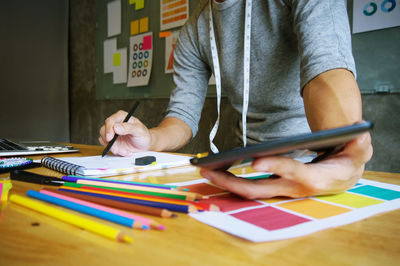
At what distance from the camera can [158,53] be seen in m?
2.01

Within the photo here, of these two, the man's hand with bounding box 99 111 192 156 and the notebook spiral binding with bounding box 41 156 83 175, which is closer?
the notebook spiral binding with bounding box 41 156 83 175

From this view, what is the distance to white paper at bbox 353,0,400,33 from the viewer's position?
1.08 meters

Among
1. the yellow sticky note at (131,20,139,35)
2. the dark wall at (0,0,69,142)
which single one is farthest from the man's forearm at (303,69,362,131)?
the dark wall at (0,0,69,142)

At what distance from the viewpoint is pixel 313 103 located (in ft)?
1.84

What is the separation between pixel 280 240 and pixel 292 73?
0.76m

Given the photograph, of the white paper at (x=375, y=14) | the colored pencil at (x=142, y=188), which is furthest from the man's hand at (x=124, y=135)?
the white paper at (x=375, y=14)

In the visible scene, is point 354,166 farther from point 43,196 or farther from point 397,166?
point 397,166

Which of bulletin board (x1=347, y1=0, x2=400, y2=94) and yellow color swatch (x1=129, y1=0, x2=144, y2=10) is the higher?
yellow color swatch (x1=129, y1=0, x2=144, y2=10)

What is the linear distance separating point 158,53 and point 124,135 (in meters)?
1.29

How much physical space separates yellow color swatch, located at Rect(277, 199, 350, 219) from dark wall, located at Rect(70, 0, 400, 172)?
95cm

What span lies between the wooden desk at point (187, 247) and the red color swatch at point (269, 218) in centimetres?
3

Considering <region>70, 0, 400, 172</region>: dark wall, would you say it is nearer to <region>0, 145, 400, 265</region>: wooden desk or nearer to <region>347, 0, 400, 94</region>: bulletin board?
<region>347, 0, 400, 94</region>: bulletin board

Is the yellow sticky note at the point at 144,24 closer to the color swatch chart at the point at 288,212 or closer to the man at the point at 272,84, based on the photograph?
the man at the point at 272,84

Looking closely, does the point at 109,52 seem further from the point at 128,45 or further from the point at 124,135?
the point at 124,135
